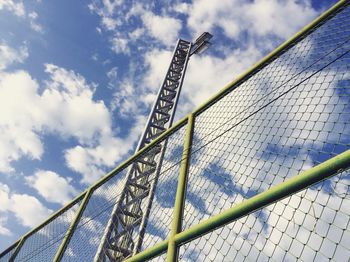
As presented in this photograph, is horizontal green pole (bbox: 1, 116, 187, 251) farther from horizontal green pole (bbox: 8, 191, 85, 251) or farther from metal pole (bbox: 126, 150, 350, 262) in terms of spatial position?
metal pole (bbox: 126, 150, 350, 262)

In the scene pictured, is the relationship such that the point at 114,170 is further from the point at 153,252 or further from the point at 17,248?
the point at 17,248

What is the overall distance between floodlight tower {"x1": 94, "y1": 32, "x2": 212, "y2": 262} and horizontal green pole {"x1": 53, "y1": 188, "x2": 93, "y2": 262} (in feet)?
1.93

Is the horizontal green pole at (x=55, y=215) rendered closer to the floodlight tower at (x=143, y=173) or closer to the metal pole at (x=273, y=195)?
the floodlight tower at (x=143, y=173)

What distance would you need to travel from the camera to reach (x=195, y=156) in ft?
9.55

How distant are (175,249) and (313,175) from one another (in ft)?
3.48

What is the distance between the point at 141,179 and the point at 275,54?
262 inches

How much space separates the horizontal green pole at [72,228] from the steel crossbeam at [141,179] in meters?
0.64

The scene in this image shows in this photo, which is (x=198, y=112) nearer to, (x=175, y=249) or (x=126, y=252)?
(x=175, y=249)

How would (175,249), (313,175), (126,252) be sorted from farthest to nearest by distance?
1. (126,252)
2. (175,249)
3. (313,175)

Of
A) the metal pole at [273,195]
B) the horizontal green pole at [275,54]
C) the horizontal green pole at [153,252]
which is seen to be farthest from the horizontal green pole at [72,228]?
the metal pole at [273,195]

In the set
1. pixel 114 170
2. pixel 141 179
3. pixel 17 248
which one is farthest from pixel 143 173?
pixel 114 170

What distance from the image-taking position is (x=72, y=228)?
4.27m

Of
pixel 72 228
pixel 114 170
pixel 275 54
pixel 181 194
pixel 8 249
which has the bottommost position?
pixel 8 249

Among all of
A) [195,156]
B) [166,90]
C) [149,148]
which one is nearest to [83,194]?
[149,148]
